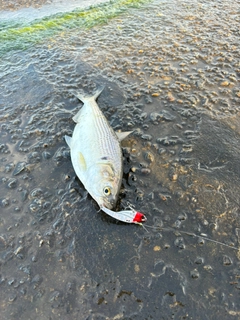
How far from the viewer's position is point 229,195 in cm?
292

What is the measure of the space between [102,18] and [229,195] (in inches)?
196

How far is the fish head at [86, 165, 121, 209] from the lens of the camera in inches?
109

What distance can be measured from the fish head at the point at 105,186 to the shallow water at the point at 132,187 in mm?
151

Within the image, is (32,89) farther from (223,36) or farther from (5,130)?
(223,36)

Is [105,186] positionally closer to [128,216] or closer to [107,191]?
[107,191]

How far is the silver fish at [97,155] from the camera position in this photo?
280 cm

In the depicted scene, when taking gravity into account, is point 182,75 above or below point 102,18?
below

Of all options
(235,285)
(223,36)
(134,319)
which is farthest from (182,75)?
(134,319)

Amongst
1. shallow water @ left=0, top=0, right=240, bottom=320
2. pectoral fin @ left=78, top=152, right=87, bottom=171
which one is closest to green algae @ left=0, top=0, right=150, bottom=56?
shallow water @ left=0, top=0, right=240, bottom=320

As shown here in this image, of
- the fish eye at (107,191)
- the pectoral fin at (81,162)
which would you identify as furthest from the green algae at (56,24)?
the fish eye at (107,191)

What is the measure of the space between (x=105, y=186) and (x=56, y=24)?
15.6ft

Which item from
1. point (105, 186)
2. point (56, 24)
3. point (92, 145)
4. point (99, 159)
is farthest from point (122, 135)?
point (56, 24)

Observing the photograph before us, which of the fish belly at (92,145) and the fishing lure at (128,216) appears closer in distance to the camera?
the fishing lure at (128,216)

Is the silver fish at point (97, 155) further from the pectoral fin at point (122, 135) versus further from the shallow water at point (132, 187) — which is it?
the shallow water at point (132, 187)
